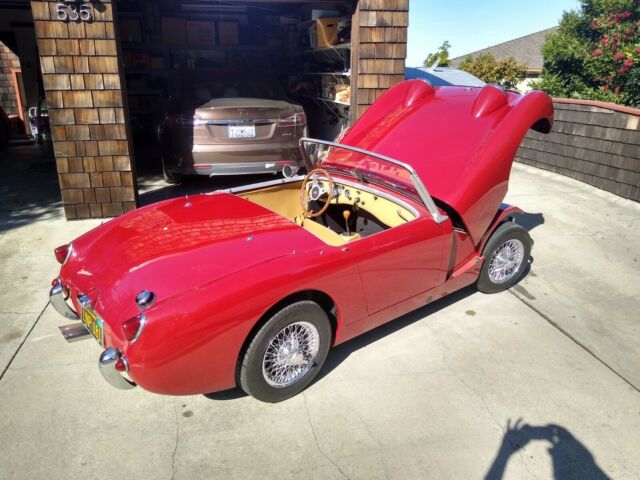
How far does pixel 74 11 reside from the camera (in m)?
5.48

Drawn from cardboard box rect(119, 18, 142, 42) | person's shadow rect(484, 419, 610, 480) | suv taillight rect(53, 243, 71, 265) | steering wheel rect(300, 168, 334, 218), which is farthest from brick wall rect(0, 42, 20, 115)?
person's shadow rect(484, 419, 610, 480)

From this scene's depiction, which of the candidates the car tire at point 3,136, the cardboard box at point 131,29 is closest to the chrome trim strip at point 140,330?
the cardboard box at point 131,29

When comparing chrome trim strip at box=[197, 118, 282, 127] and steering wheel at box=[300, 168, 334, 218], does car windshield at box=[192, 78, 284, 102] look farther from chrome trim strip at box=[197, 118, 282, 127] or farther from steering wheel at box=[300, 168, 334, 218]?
steering wheel at box=[300, 168, 334, 218]

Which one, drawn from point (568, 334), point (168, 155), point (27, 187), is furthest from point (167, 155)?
point (568, 334)

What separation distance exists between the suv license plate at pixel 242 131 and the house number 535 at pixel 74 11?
198cm

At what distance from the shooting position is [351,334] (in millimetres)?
3264

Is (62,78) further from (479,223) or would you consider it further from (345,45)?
(479,223)

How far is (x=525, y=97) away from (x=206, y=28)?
9155 millimetres

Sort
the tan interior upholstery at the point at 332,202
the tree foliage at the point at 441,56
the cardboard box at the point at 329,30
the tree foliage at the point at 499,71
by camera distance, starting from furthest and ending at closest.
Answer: the tree foliage at the point at 441,56, the tree foliage at the point at 499,71, the cardboard box at the point at 329,30, the tan interior upholstery at the point at 332,202

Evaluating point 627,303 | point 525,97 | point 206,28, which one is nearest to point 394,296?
point 525,97

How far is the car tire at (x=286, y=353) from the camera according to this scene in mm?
2768

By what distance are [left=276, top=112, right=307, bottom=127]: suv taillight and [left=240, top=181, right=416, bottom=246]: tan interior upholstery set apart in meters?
2.79

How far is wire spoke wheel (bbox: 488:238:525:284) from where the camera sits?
4.33 meters

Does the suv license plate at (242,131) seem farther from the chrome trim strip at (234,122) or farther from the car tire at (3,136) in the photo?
the car tire at (3,136)
